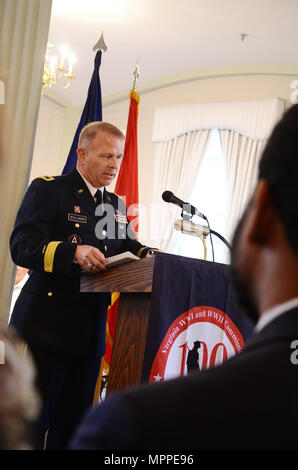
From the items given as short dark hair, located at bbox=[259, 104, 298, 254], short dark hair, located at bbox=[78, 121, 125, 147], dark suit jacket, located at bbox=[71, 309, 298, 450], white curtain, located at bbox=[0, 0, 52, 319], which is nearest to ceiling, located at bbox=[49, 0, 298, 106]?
white curtain, located at bbox=[0, 0, 52, 319]

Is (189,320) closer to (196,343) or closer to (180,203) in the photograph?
(196,343)

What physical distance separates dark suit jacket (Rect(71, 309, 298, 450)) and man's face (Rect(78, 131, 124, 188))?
1751 millimetres

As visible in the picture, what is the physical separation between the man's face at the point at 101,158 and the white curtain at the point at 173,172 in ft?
15.3

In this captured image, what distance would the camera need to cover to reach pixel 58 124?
8102mm

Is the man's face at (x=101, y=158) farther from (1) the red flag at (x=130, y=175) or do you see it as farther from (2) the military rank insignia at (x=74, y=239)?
(1) the red flag at (x=130, y=175)

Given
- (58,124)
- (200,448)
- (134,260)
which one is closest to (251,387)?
(200,448)

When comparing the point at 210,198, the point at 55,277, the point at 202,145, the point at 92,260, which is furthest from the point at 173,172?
the point at 92,260

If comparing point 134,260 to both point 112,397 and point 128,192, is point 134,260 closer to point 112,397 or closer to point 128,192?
point 112,397

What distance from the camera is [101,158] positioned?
7.09 feet

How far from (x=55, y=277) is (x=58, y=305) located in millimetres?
109

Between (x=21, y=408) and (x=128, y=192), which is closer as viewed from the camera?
(x=21, y=408)

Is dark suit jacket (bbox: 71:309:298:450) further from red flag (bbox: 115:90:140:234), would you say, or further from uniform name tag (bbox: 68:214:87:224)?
red flag (bbox: 115:90:140:234)

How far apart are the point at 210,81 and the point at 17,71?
5278 millimetres

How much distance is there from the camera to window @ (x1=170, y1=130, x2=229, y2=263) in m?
6.74
